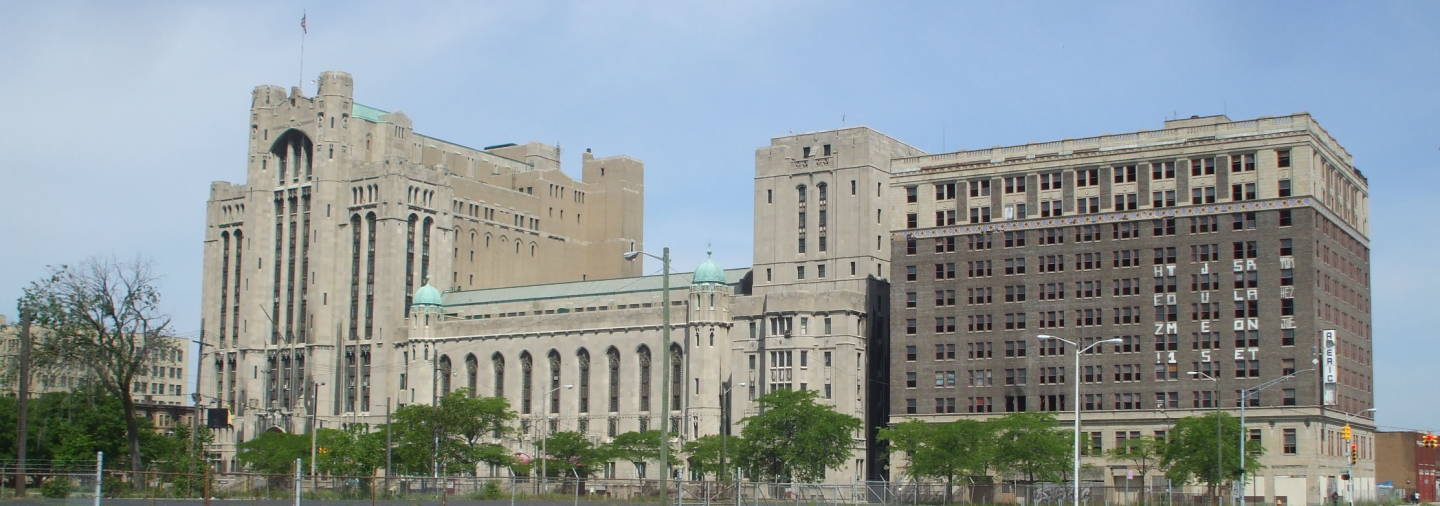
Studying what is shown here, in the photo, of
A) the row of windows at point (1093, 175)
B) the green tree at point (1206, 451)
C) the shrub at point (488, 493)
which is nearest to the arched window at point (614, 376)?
the row of windows at point (1093, 175)

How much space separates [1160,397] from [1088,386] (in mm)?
6250

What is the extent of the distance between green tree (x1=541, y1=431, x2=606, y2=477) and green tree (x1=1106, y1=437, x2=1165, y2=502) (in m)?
43.7

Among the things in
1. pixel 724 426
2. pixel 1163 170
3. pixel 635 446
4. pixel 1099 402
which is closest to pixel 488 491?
pixel 724 426

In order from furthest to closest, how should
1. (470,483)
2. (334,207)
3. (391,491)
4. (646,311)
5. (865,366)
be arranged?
(334,207) < (646,311) < (865,366) < (470,483) < (391,491)

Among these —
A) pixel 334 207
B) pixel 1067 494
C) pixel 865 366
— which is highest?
pixel 334 207

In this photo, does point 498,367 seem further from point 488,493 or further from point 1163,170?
point 488,493

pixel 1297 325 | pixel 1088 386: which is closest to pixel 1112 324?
pixel 1088 386

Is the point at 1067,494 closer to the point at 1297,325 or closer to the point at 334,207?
the point at 1297,325

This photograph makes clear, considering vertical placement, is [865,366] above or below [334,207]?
below

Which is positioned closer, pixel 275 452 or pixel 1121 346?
pixel 1121 346

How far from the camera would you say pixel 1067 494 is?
12056 cm

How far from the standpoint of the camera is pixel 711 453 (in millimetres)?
150250

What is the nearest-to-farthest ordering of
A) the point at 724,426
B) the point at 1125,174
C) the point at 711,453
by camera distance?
the point at 724,426, the point at 711,453, the point at 1125,174

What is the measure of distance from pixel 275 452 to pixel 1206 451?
88778 mm
